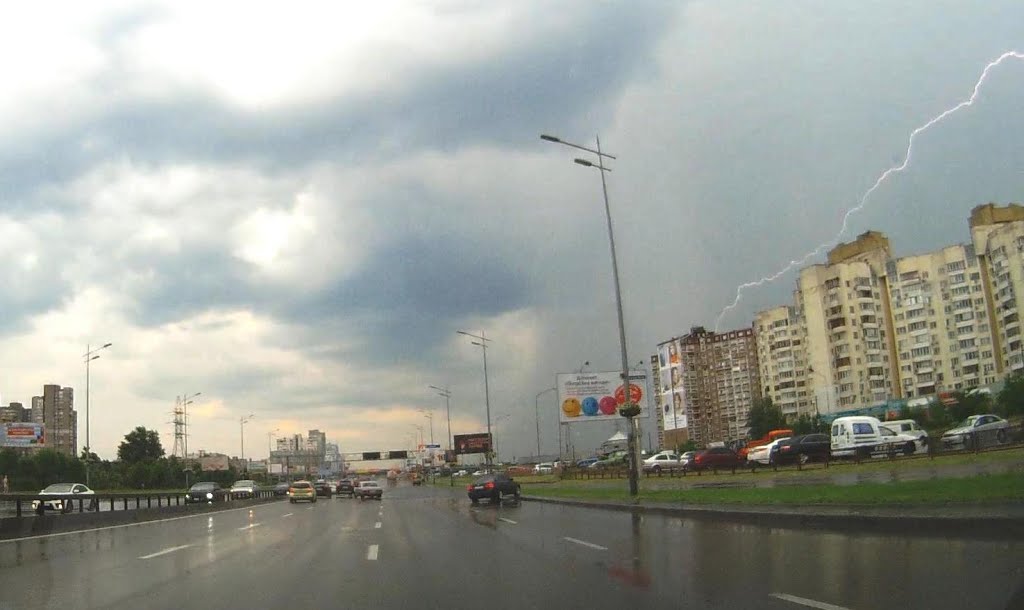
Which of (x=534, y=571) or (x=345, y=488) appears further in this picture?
(x=345, y=488)

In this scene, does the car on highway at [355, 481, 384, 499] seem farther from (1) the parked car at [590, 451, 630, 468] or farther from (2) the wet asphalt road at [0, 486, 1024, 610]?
(2) the wet asphalt road at [0, 486, 1024, 610]

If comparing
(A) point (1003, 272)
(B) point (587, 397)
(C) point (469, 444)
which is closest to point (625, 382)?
(B) point (587, 397)

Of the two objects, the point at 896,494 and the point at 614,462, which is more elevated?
the point at 896,494

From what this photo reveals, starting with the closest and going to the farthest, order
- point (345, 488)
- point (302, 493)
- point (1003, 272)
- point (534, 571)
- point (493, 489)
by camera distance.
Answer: point (534, 571) → point (493, 489) → point (302, 493) → point (1003, 272) → point (345, 488)

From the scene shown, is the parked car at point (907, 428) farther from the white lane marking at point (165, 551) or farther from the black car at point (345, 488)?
the black car at point (345, 488)

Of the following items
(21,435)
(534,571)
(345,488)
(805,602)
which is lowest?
(345,488)

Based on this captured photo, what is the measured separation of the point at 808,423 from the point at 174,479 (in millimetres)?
86004

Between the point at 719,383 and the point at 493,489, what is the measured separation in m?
102

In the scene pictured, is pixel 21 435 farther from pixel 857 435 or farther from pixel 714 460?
pixel 857 435

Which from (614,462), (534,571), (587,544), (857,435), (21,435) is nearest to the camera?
(534,571)

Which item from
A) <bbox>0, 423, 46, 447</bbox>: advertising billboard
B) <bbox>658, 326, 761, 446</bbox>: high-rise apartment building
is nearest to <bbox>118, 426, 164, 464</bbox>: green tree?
<bbox>0, 423, 46, 447</bbox>: advertising billboard

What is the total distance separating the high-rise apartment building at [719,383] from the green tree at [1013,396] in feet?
207

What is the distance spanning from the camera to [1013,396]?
6325 centimetres

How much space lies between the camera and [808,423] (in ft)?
312
